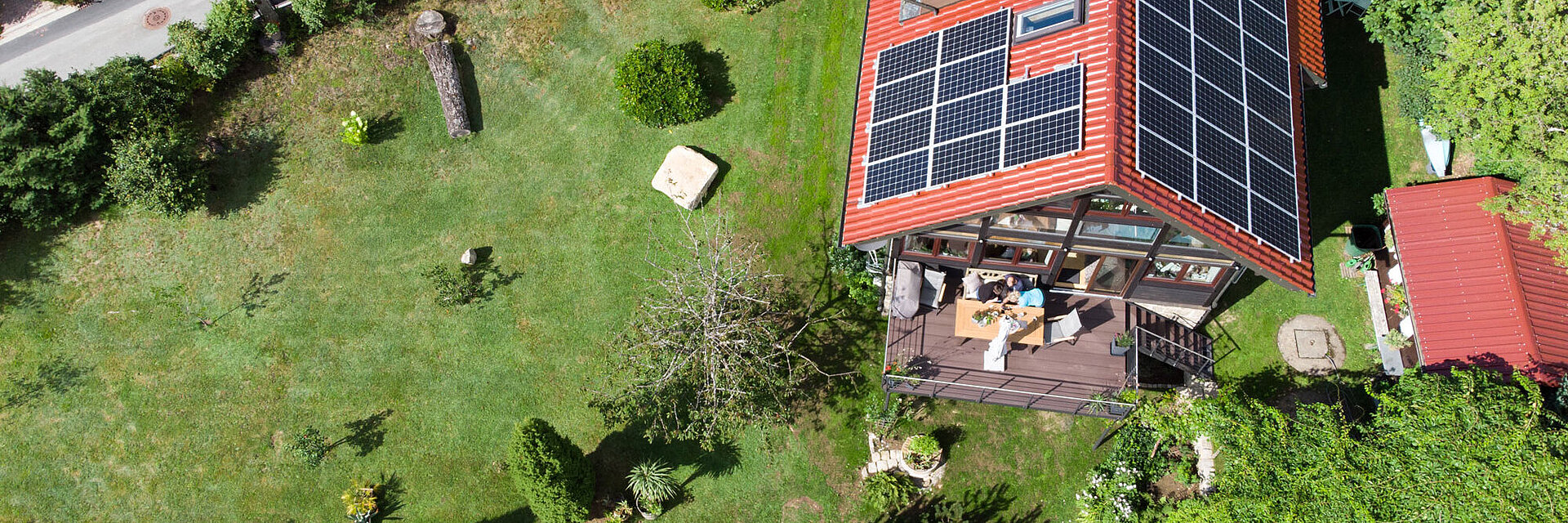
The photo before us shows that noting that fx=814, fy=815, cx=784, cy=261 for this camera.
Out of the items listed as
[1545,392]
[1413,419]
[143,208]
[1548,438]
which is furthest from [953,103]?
[143,208]

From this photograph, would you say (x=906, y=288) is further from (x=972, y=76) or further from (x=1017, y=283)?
(x=972, y=76)

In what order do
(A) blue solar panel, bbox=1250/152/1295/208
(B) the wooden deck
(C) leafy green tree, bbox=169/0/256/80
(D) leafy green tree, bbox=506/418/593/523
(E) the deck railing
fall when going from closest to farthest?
(A) blue solar panel, bbox=1250/152/1295/208 < (D) leafy green tree, bbox=506/418/593/523 < (B) the wooden deck < (E) the deck railing < (C) leafy green tree, bbox=169/0/256/80

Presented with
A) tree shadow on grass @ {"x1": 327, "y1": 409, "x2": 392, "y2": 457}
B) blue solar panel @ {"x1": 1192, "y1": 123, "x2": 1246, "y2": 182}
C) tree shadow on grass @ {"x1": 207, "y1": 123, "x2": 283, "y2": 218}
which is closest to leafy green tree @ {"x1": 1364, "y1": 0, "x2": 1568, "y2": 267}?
blue solar panel @ {"x1": 1192, "y1": 123, "x2": 1246, "y2": 182}

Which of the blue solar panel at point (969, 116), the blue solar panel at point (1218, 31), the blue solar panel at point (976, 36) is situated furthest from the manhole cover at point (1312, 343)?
the blue solar panel at point (976, 36)

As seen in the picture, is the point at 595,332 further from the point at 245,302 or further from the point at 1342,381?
the point at 1342,381

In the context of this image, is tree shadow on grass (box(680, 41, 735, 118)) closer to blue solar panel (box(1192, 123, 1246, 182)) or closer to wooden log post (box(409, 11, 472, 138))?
wooden log post (box(409, 11, 472, 138))

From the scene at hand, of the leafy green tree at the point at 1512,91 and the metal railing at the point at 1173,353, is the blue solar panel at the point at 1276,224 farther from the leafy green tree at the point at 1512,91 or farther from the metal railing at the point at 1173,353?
the leafy green tree at the point at 1512,91

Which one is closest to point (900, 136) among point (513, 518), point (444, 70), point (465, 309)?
point (465, 309)
